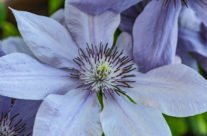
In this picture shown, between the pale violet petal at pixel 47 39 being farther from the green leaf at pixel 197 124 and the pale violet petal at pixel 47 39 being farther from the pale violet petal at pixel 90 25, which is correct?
the green leaf at pixel 197 124

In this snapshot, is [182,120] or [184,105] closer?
[184,105]

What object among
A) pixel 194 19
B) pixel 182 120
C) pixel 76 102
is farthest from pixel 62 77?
pixel 182 120

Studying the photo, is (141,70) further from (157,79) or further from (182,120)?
(182,120)

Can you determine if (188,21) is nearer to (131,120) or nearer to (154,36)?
(154,36)

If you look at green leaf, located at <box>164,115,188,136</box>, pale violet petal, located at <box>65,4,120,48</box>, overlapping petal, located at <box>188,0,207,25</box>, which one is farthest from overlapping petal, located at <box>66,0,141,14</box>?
green leaf, located at <box>164,115,188,136</box>

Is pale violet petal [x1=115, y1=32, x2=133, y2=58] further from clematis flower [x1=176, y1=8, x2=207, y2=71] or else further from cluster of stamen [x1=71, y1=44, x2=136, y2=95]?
clematis flower [x1=176, y1=8, x2=207, y2=71]

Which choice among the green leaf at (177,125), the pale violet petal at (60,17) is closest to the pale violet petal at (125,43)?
the pale violet petal at (60,17)
